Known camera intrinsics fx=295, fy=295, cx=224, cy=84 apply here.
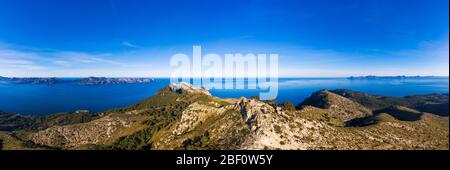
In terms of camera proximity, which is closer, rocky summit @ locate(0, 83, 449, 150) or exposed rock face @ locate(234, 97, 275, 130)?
rocky summit @ locate(0, 83, 449, 150)

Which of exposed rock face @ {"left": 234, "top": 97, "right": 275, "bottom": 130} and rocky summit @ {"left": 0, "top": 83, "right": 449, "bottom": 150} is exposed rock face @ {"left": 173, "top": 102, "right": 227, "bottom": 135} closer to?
rocky summit @ {"left": 0, "top": 83, "right": 449, "bottom": 150}

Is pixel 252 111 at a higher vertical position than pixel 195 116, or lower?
higher

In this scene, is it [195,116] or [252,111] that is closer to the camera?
[252,111]

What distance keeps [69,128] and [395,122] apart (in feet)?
516

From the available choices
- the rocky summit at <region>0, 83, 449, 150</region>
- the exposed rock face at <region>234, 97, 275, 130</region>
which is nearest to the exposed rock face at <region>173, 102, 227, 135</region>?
the rocky summit at <region>0, 83, 449, 150</region>

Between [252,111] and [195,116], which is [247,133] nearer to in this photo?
[252,111]

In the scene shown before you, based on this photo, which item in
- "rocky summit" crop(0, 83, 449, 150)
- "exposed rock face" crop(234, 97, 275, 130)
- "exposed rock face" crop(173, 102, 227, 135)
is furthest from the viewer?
"exposed rock face" crop(173, 102, 227, 135)

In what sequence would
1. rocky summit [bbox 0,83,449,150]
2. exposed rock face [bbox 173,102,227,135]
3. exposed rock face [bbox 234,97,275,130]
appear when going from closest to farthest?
rocky summit [bbox 0,83,449,150], exposed rock face [bbox 234,97,275,130], exposed rock face [bbox 173,102,227,135]

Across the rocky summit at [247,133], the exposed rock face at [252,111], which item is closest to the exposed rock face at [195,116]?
the rocky summit at [247,133]

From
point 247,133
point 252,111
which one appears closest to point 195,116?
point 252,111

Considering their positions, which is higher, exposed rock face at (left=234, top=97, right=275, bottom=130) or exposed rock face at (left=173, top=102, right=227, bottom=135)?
exposed rock face at (left=234, top=97, right=275, bottom=130)

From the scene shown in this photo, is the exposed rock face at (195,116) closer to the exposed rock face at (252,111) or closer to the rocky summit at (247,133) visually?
the rocky summit at (247,133)
